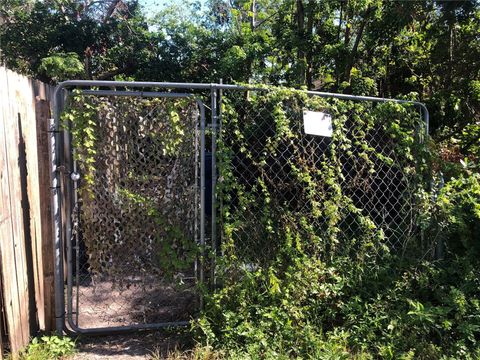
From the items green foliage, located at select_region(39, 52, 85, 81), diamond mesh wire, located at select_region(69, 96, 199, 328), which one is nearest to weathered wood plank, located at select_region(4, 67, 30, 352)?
diamond mesh wire, located at select_region(69, 96, 199, 328)

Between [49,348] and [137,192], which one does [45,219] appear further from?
[49,348]

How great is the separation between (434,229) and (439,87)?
3575 millimetres

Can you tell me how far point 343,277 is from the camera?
3863 millimetres

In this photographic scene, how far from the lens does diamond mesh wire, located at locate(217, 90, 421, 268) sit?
3678 millimetres

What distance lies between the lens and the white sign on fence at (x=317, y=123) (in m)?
3.76

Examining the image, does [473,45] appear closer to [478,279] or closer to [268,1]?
[478,279]

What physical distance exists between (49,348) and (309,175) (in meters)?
2.48

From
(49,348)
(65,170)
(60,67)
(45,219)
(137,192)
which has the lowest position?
(49,348)

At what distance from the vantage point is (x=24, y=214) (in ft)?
10.8

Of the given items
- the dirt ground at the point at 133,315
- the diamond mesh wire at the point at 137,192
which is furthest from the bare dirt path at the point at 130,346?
the diamond mesh wire at the point at 137,192

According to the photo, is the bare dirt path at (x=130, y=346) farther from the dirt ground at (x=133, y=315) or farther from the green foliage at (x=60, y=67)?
the green foliage at (x=60, y=67)

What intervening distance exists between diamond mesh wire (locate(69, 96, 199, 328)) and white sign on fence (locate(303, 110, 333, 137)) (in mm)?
962

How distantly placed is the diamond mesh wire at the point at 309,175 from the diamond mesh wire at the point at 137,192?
1.07ft

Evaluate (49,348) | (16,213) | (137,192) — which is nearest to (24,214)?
(16,213)
